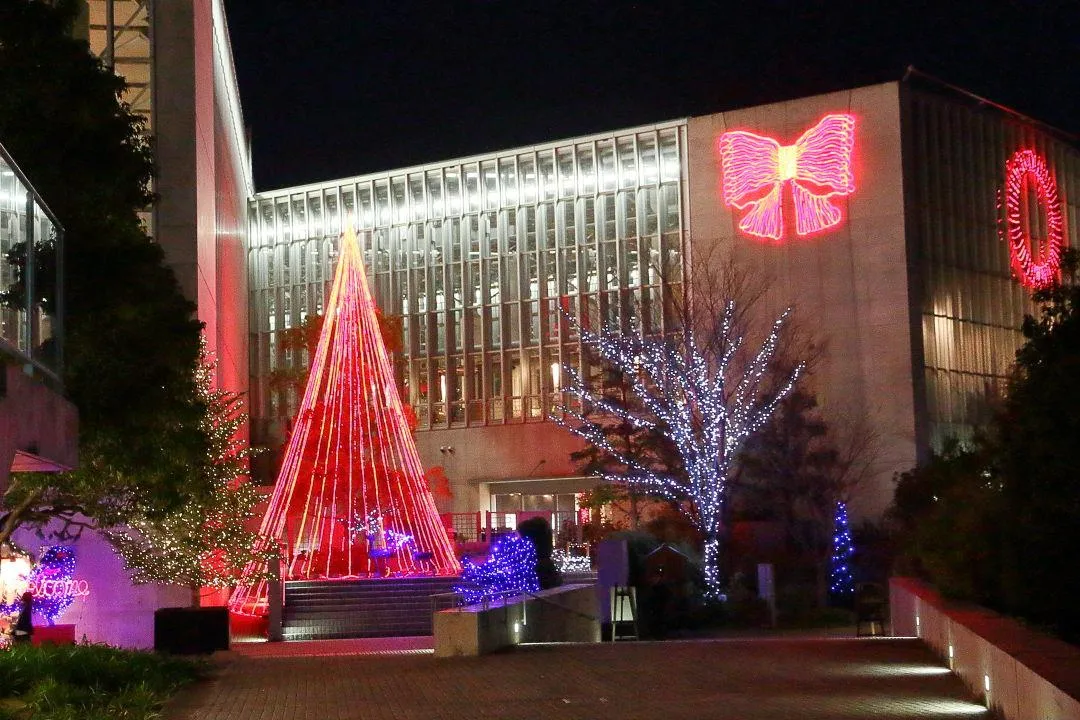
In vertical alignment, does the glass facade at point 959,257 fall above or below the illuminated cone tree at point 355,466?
above

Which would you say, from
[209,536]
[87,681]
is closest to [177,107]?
[209,536]

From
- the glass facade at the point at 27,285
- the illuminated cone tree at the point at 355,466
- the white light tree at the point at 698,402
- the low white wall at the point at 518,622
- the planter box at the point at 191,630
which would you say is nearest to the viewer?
the glass facade at the point at 27,285

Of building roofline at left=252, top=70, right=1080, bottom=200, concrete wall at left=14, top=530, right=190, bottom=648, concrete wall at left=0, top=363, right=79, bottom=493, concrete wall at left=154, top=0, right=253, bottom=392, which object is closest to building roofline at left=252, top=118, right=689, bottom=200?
building roofline at left=252, top=70, right=1080, bottom=200

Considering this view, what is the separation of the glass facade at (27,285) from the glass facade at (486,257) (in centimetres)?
4405

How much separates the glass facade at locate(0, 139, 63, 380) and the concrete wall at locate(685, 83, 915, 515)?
42.7m

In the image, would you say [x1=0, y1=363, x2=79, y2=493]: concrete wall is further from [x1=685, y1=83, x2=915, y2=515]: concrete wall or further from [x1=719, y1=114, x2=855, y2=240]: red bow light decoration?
[x1=719, y1=114, x2=855, y2=240]: red bow light decoration

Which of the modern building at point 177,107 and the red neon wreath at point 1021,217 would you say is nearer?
the modern building at point 177,107

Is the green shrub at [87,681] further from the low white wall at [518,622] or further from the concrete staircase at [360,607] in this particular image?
the concrete staircase at [360,607]

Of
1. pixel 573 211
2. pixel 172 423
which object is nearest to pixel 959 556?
pixel 172 423

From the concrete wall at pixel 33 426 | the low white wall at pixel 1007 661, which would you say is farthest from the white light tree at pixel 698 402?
the concrete wall at pixel 33 426

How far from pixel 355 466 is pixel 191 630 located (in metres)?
10.8

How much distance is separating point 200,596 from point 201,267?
8.19 m

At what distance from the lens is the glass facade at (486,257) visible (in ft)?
200

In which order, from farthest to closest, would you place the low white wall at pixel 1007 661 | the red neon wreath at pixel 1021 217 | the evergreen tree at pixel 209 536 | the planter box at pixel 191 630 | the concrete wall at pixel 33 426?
the red neon wreath at pixel 1021 217, the planter box at pixel 191 630, the evergreen tree at pixel 209 536, the concrete wall at pixel 33 426, the low white wall at pixel 1007 661
